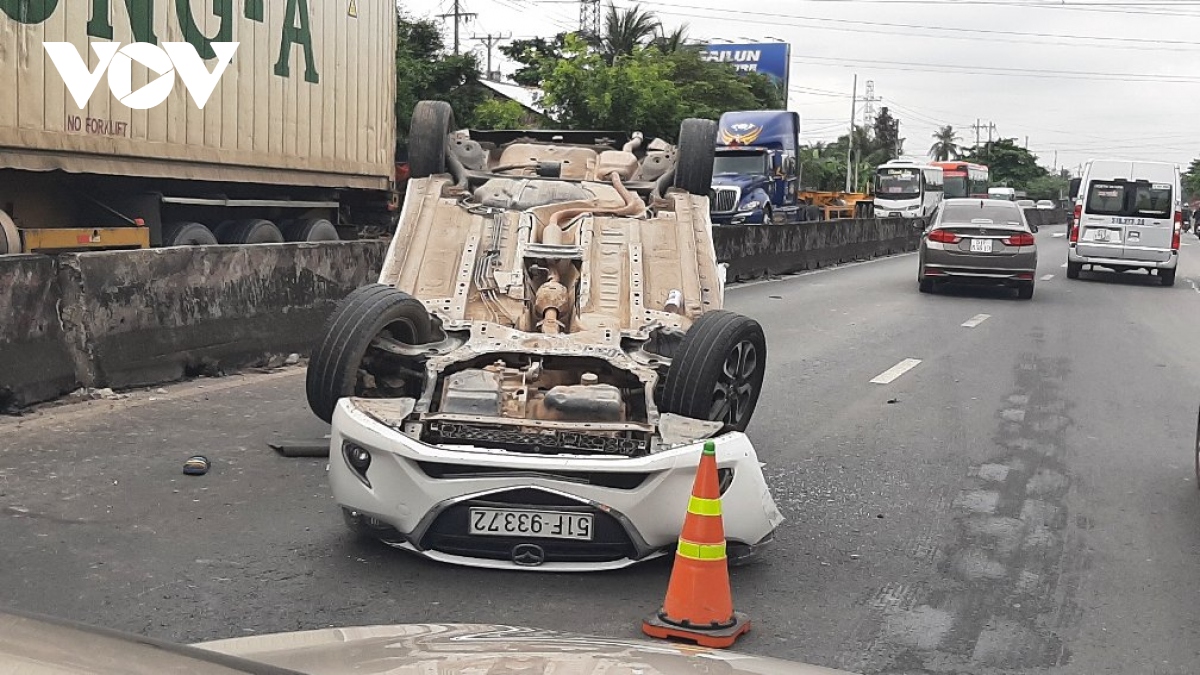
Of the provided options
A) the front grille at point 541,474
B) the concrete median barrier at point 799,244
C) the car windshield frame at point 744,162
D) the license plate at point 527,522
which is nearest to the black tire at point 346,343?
the front grille at point 541,474

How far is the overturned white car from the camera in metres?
4.93

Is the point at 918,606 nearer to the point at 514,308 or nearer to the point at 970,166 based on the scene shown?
the point at 514,308

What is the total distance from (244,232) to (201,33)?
10.2 feet

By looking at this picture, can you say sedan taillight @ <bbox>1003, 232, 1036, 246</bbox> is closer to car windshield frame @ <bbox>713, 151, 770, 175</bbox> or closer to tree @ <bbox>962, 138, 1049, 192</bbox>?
car windshield frame @ <bbox>713, 151, 770, 175</bbox>

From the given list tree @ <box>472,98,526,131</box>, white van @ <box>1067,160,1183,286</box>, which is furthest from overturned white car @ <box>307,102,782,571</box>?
tree @ <box>472,98,526,131</box>

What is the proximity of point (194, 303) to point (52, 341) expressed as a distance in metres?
1.48

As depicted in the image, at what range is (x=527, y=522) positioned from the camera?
16.1 ft

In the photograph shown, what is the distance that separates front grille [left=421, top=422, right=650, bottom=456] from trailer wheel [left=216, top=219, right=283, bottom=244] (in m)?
12.3

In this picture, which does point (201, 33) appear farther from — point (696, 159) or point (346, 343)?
point (346, 343)

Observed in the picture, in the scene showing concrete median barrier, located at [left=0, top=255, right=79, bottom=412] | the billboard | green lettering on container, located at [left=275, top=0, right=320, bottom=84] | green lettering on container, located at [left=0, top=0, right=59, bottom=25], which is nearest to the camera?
concrete median barrier, located at [left=0, top=255, right=79, bottom=412]

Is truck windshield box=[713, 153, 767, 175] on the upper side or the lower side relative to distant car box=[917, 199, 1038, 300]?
upper

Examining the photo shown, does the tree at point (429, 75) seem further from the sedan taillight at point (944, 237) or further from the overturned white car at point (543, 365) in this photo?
the overturned white car at point (543, 365)

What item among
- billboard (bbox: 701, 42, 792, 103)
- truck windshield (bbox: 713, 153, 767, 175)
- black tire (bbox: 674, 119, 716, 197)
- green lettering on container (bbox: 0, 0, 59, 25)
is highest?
billboard (bbox: 701, 42, 792, 103)

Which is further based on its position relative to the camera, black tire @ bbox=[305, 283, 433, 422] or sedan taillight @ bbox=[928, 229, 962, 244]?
sedan taillight @ bbox=[928, 229, 962, 244]
